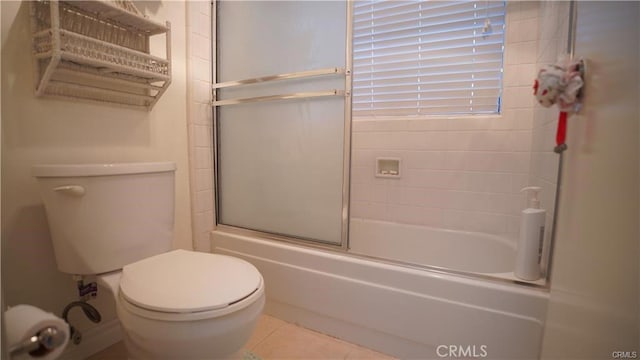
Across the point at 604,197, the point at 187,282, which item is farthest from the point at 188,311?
the point at 604,197

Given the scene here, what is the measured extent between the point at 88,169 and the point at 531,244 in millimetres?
1539

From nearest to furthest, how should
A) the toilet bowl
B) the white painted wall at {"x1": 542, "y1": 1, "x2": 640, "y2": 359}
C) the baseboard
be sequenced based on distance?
the white painted wall at {"x1": 542, "y1": 1, "x2": 640, "y2": 359} → the toilet bowl → the baseboard

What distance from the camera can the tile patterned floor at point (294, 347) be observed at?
4.14 feet

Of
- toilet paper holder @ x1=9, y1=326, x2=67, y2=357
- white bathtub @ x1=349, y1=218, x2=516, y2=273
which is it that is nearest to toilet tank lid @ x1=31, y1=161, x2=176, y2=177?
toilet paper holder @ x1=9, y1=326, x2=67, y2=357

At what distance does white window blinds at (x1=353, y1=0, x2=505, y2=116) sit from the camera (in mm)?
1650

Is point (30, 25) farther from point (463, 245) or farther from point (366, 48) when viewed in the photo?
point (463, 245)

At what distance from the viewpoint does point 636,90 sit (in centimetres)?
50

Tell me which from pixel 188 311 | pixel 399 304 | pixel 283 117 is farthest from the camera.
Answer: pixel 283 117

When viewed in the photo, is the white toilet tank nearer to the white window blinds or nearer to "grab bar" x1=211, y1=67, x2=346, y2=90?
"grab bar" x1=211, y1=67, x2=346, y2=90

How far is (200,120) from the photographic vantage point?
1691 mm

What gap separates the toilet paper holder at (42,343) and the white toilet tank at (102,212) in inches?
29.2

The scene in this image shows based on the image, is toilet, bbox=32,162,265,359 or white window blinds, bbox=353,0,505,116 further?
white window blinds, bbox=353,0,505,116

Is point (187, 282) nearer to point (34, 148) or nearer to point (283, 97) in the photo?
point (34, 148)

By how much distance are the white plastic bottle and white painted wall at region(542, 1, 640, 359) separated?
20cm
